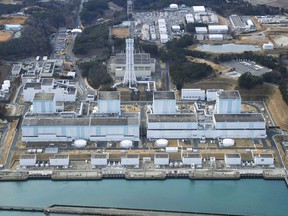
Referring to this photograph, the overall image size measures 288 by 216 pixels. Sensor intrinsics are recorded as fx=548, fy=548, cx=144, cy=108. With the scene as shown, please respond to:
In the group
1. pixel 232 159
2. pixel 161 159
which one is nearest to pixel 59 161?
pixel 161 159

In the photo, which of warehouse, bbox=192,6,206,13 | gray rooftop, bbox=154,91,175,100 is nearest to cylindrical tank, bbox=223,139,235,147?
gray rooftop, bbox=154,91,175,100

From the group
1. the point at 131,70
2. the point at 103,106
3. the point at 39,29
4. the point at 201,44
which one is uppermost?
the point at 39,29

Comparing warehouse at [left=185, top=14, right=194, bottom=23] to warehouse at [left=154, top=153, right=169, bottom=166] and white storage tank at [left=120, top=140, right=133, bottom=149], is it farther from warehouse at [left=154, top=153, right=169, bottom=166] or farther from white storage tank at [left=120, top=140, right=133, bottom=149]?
warehouse at [left=154, top=153, right=169, bottom=166]

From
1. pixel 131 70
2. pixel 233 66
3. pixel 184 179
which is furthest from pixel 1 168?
pixel 233 66

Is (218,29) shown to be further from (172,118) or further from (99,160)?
(99,160)

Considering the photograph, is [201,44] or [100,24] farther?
[100,24]

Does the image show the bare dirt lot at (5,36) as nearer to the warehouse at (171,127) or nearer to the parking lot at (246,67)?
the parking lot at (246,67)

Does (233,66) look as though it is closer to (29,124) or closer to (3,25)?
(29,124)
